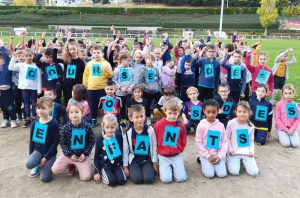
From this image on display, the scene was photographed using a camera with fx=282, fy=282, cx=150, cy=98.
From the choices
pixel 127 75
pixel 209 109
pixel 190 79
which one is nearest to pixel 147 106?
pixel 127 75

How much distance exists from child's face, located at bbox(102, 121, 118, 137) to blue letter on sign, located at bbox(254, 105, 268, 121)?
325 cm

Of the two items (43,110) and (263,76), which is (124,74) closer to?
(43,110)

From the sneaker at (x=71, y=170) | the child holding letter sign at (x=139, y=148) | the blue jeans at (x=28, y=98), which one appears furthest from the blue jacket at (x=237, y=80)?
the blue jeans at (x=28, y=98)

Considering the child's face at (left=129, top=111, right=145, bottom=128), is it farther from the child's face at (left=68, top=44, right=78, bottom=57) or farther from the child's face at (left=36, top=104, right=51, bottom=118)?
the child's face at (left=68, top=44, right=78, bottom=57)

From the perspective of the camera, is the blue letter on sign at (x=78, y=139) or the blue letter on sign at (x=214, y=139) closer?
the blue letter on sign at (x=78, y=139)

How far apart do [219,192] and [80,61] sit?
4.25 m

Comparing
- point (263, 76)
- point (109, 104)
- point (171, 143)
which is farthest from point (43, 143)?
point (263, 76)

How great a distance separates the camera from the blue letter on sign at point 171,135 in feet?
14.8

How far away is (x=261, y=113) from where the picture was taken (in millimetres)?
5953

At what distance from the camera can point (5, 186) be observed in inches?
166

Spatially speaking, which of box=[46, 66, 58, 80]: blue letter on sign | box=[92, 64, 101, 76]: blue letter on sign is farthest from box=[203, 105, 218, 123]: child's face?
box=[46, 66, 58, 80]: blue letter on sign

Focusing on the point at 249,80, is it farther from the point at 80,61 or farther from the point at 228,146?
the point at 80,61

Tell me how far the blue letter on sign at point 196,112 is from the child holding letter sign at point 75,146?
8.73 ft

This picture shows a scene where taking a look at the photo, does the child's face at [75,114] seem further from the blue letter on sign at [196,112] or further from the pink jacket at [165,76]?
the pink jacket at [165,76]
